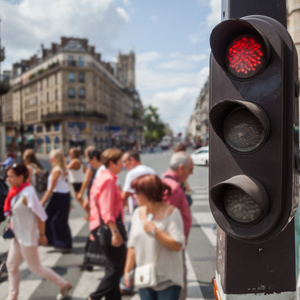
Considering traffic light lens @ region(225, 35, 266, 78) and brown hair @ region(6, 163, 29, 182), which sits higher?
traffic light lens @ region(225, 35, 266, 78)

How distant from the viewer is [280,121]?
4.09 ft

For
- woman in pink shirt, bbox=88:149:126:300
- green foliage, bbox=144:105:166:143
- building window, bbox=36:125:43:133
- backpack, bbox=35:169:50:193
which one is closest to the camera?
woman in pink shirt, bbox=88:149:126:300

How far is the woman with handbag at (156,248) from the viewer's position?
2.78m

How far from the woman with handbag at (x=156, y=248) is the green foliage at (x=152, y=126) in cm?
10828

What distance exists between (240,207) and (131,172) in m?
3.85

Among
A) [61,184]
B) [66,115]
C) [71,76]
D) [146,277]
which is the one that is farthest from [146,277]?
[71,76]

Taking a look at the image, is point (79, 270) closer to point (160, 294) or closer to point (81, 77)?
point (160, 294)

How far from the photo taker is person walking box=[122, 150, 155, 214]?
5.05 meters

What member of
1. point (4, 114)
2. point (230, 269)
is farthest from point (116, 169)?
point (230, 269)

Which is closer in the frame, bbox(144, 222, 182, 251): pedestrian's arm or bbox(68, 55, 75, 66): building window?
bbox(144, 222, 182, 251): pedestrian's arm

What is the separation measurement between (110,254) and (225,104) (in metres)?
3.10

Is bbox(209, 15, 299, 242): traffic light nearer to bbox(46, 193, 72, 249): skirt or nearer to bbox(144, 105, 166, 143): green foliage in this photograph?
bbox(46, 193, 72, 249): skirt

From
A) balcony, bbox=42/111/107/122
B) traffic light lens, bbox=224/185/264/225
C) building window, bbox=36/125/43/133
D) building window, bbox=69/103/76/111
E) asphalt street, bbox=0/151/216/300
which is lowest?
asphalt street, bbox=0/151/216/300

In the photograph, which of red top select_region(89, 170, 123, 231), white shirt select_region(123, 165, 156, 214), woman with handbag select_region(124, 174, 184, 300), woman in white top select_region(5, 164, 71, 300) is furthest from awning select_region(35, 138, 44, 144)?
woman with handbag select_region(124, 174, 184, 300)
